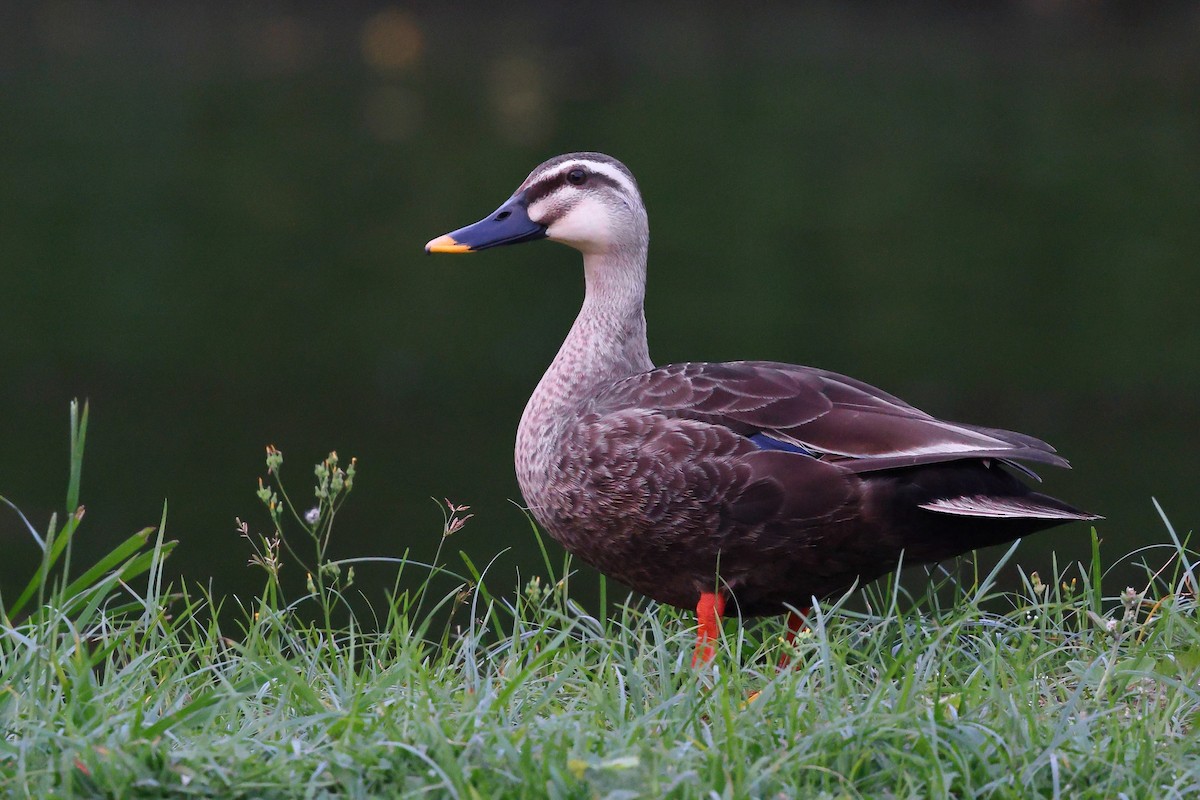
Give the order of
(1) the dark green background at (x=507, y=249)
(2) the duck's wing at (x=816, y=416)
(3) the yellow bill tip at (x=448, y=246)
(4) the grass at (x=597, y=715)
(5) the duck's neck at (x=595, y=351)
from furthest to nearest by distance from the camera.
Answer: (1) the dark green background at (x=507, y=249)
(3) the yellow bill tip at (x=448, y=246)
(5) the duck's neck at (x=595, y=351)
(2) the duck's wing at (x=816, y=416)
(4) the grass at (x=597, y=715)

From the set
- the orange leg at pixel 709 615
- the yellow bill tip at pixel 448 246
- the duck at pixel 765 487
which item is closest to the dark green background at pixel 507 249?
the yellow bill tip at pixel 448 246

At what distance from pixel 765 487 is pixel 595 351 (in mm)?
1079

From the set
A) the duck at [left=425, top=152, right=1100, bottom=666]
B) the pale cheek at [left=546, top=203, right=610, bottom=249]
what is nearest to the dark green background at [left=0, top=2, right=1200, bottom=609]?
the pale cheek at [left=546, top=203, right=610, bottom=249]

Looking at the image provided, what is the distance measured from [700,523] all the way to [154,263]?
44.1ft

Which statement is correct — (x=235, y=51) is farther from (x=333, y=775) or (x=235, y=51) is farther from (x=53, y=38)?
(x=333, y=775)

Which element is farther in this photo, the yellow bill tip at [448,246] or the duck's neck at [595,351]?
the yellow bill tip at [448,246]

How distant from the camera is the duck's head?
5020 mm

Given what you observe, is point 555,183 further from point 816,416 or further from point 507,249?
point 507,249

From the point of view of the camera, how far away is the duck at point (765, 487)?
3971mm

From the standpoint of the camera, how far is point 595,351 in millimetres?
4930

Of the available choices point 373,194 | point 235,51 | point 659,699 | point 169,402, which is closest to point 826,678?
point 659,699

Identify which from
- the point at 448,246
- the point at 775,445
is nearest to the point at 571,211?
the point at 448,246

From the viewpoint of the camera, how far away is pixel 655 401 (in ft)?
14.2

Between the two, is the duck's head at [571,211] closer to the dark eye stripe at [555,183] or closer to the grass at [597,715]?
the dark eye stripe at [555,183]
